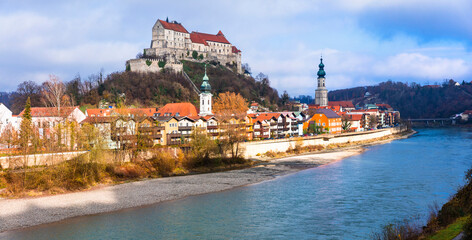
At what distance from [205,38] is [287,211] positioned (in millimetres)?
72108

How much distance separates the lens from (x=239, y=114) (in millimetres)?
48281

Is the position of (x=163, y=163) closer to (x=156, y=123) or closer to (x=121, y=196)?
(x=156, y=123)

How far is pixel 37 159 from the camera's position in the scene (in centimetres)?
3031

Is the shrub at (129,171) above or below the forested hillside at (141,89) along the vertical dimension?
below

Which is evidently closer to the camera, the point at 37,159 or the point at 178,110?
the point at 37,159

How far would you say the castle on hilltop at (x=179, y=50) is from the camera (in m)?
75.9

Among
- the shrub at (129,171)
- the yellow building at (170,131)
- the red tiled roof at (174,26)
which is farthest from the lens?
the red tiled roof at (174,26)

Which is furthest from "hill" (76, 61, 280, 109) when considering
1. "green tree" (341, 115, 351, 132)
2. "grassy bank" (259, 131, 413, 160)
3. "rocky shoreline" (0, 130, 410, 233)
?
"rocky shoreline" (0, 130, 410, 233)

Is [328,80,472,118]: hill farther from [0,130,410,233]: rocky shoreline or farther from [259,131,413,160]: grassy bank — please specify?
[0,130,410,233]: rocky shoreline

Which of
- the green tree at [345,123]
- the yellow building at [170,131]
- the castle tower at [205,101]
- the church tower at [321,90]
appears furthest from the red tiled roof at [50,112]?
the church tower at [321,90]

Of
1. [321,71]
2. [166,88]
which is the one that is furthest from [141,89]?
[321,71]

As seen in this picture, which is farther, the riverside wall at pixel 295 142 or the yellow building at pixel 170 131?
the riverside wall at pixel 295 142

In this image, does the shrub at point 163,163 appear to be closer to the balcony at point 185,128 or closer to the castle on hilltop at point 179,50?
the balcony at point 185,128

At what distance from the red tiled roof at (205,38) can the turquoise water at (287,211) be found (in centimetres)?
5912
